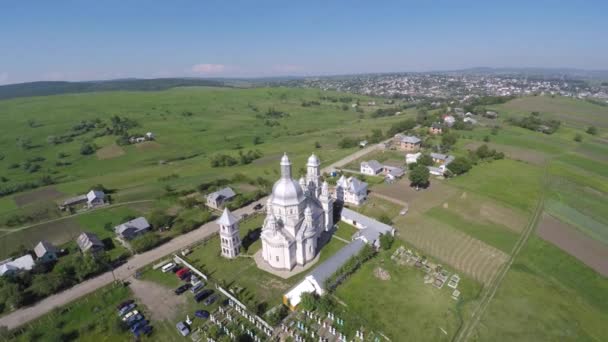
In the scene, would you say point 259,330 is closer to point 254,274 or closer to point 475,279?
point 254,274

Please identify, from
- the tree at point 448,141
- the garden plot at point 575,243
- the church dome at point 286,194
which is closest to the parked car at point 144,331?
the church dome at point 286,194

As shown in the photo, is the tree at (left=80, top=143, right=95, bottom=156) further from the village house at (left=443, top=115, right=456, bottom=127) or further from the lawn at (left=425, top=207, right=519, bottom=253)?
the village house at (left=443, top=115, right=456, bottom=127)

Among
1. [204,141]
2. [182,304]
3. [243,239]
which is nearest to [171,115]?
[204,141]

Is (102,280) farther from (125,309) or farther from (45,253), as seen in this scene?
(45,253)

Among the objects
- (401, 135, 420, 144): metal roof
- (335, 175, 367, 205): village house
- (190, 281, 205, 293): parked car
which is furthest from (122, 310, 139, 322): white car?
(401, 135, 420, 144): metal roof

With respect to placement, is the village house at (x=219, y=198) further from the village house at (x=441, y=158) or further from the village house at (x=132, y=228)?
the village house at (x=441, y=158)

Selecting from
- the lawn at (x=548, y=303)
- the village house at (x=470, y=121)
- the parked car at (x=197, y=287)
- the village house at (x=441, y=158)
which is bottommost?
the lawn at (x=548, y=303)

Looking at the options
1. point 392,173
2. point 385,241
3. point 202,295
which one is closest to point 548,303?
point 385,241
